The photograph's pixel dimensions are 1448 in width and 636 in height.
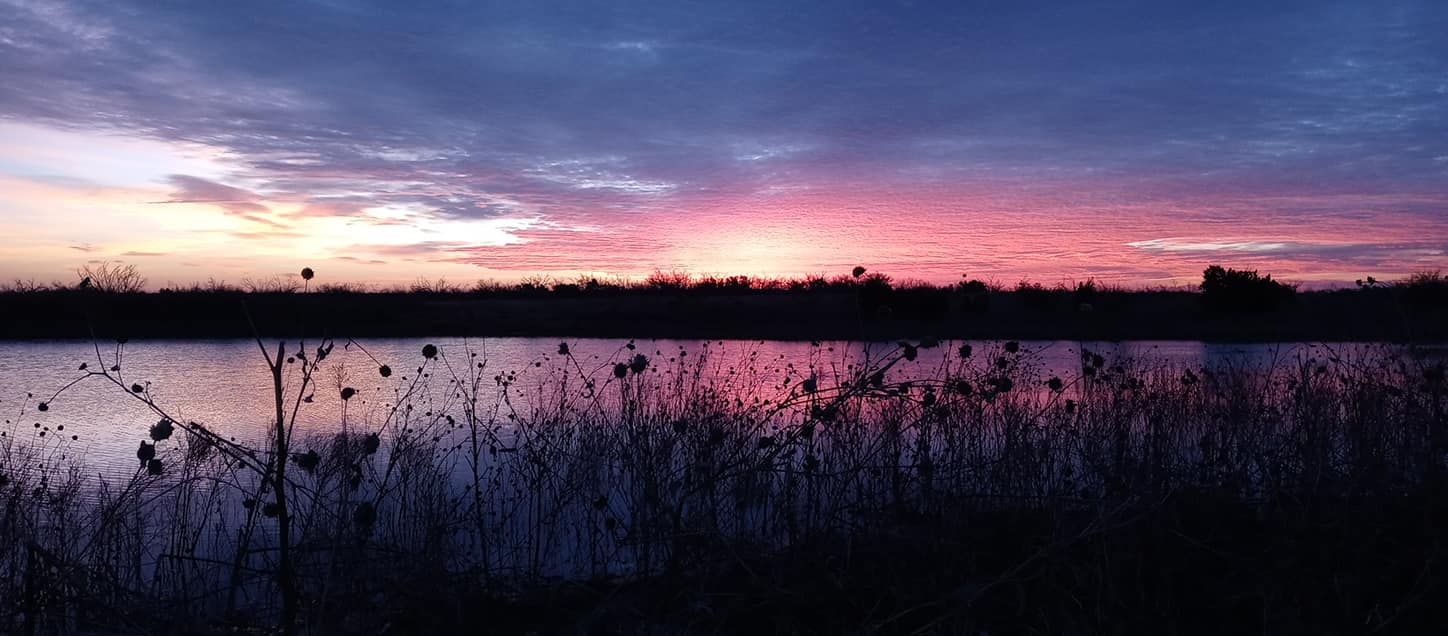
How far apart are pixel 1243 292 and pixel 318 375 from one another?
2919 cm

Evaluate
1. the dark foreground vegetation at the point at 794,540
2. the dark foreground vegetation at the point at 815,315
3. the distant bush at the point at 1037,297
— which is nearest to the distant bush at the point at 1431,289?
the dark foreground vegetation at the point at 815,315

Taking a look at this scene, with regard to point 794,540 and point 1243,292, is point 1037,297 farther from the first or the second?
point 794,540

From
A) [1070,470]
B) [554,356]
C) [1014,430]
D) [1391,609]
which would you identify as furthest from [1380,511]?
[554,356]

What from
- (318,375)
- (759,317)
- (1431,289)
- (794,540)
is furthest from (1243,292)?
(794,540)

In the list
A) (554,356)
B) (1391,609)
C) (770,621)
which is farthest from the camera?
(554,356)

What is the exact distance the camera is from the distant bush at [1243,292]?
31859mm

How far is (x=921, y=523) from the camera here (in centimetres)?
501

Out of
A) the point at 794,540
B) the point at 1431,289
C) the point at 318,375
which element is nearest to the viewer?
the point at 794,540

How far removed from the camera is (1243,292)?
3200 cm

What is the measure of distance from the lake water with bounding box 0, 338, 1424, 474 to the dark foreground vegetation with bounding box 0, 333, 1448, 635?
0.78 metres

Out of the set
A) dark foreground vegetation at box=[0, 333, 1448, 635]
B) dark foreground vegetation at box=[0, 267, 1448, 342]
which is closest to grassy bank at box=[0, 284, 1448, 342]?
dark foreground vegetation at box=[0, 267, 1448, 342]

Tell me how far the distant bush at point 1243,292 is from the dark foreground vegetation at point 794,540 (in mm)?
26623

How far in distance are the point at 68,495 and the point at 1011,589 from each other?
5.78m

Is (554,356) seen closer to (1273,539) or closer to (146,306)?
(1273,539)
